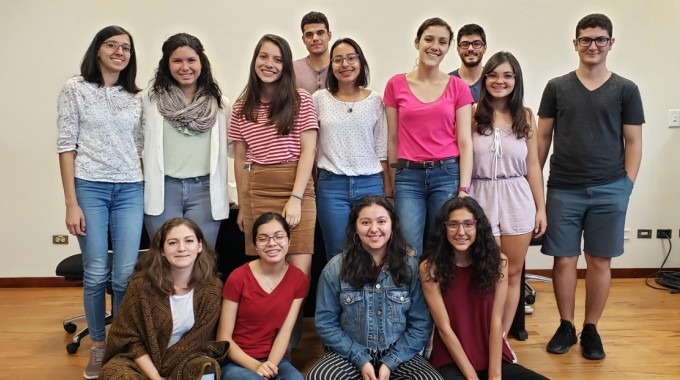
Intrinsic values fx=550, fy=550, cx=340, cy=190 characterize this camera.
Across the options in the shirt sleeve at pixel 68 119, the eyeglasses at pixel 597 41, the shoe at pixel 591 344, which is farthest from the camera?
the shoe at pixel 591 344

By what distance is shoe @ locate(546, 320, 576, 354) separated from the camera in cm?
270

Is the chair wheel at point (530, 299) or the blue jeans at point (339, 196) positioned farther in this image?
the chair wheel at point (530, 299)

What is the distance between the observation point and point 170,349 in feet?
6.86

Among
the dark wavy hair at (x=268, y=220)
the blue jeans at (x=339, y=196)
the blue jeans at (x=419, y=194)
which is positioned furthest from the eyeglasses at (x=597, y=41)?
the dark wavy hair at (x=268, y=220)

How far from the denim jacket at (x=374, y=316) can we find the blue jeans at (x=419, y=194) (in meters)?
0.23

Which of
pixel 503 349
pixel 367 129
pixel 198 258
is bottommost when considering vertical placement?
pixel 503 349

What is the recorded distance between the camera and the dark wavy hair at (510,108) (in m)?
2.38

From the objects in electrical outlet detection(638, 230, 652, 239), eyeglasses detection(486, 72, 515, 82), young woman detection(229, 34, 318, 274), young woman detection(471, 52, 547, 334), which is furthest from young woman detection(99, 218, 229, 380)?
electrical outlet detection(638, 230, 652, 239)

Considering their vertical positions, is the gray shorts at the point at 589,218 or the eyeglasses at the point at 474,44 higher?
the eyeglasses at the point at 474,44

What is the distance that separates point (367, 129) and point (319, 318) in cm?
83

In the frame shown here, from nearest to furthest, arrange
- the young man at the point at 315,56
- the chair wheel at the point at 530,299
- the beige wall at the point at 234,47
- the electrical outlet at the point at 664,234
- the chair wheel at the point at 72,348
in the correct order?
1. the chair wheel at the point at 72,348
2. the young man at the point at 315,56
3. the chair wheel at the point at 530,299
4. the beige wall at the point at 234,47
5. the electrical outlet at the point at 664,234

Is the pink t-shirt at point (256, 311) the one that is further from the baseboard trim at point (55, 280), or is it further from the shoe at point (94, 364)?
the baseboard trim at point (55, 280)

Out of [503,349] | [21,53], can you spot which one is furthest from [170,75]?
[21,53]

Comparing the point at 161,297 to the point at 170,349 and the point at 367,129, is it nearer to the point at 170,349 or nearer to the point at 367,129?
the point at 170,349
